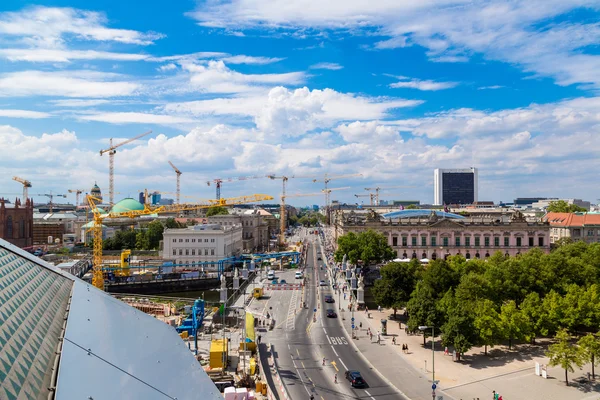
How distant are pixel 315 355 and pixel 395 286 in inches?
653

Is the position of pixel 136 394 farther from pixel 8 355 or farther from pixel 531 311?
pixel 531 311

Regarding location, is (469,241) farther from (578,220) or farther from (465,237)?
(578,220)

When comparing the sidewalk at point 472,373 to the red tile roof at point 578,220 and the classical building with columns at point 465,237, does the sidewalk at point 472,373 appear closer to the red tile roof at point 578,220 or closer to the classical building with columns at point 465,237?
the classical building with columns at point 465,237

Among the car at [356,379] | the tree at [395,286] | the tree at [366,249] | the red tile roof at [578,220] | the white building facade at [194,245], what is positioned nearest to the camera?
the car at [356,379]

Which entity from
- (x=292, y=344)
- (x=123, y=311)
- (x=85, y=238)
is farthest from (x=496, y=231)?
(x=85, y=238)

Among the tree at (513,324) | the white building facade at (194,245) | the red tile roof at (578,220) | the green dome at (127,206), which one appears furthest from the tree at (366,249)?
the green dome at (127,206)

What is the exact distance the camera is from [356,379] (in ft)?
109

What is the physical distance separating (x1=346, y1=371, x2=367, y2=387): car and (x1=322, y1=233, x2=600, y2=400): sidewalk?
2.58 metres

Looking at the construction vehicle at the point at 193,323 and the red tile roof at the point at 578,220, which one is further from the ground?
the red tile roof at the point at 578,220

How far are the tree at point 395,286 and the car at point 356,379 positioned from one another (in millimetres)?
18946

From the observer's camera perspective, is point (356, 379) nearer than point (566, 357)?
Yes

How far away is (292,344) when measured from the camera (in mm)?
44281

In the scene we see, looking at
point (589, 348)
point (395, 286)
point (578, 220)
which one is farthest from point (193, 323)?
point (578, 220)

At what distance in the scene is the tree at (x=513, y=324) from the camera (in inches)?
1561
